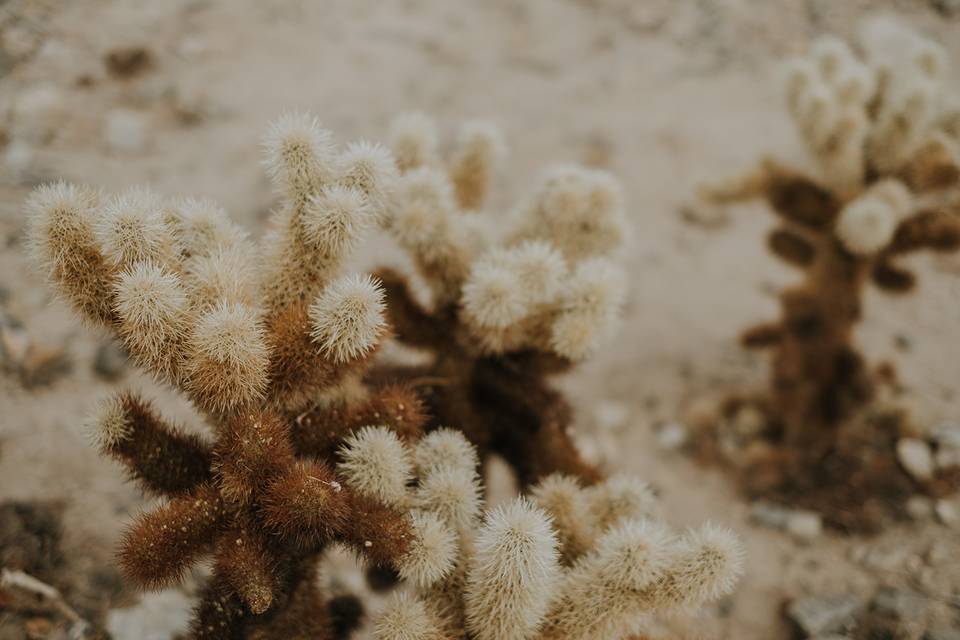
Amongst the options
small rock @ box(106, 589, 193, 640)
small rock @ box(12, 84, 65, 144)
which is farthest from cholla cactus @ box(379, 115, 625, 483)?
small rock @ box(12, 84, 65, 144)

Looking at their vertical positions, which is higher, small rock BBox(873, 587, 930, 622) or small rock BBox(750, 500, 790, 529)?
small rock BBox(873, 587, 930, 622)

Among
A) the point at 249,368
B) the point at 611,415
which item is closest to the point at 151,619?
the point at 249,368

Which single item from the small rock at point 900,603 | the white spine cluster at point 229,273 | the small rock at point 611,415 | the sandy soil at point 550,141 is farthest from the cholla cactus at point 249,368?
the small rock at point 611,415

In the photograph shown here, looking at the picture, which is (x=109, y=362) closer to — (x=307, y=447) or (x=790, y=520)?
(x=307, y=447)

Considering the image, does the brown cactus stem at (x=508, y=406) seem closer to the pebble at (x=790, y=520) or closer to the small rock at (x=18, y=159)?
the pebble at (x=790, y=520)

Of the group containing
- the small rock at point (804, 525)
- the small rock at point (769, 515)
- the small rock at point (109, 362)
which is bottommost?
the small rock at point (769, 515)

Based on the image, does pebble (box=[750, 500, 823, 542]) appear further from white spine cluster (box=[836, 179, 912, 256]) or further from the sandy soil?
white spine cluster (box=[836, 179, 912, 256])
